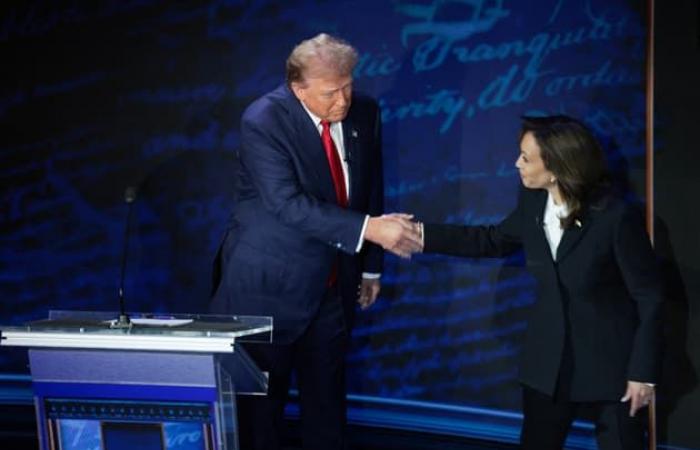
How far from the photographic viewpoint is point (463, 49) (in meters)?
3.82

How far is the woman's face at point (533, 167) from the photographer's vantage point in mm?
2961

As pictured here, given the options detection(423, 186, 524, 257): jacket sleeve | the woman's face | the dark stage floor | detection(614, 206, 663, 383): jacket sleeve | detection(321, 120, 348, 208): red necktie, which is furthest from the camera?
the dark stage floor

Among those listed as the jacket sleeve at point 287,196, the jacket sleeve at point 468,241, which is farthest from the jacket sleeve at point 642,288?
the jacket sleeve at point 287,196

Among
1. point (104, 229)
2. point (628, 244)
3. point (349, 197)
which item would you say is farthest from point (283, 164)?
point (104, 229)

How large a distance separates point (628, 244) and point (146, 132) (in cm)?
210

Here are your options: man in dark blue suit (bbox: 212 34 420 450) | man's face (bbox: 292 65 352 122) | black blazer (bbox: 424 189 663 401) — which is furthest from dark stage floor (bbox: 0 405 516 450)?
man's face (bbox: 292 65 352 122)

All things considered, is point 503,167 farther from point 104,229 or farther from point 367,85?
point 104,229

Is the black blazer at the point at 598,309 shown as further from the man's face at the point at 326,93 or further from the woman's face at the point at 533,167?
the man's face at the point at 326,93

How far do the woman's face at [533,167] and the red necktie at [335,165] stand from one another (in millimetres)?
588

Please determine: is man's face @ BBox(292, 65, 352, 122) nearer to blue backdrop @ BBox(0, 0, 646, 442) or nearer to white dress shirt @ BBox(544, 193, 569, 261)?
white dress shirt @ BBox(544, 193, 569, 261)

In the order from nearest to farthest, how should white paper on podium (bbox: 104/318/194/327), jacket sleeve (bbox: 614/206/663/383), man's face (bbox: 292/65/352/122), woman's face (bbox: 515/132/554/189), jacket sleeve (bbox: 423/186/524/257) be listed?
white paper on podium (bbox: 104/318/194/327), jacket sleeve (bbox: 614/206/663/383), woman's face (bbox: 515/132/554/189), man's face (bbox: 292/65/352/122), jacket sleeve (bbox: 423/186/524/257)

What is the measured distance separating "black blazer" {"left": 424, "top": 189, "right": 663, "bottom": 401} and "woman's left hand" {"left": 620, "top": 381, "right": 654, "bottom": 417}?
0.02 metres

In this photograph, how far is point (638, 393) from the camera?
9.47 feet

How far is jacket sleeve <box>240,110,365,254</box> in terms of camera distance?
10.1ft
